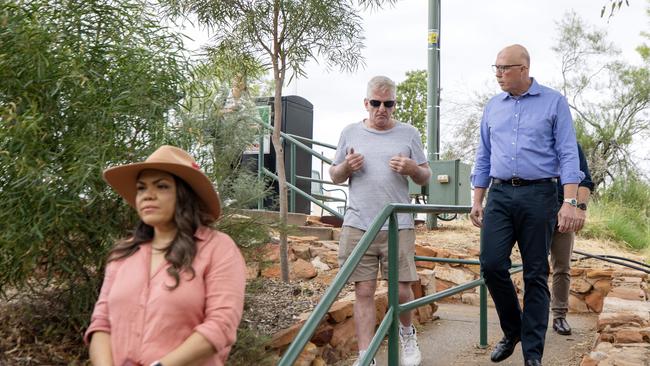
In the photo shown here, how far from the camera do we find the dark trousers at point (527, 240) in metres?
4.39

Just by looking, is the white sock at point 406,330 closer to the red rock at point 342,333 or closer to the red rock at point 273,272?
the red rock at point 342,333

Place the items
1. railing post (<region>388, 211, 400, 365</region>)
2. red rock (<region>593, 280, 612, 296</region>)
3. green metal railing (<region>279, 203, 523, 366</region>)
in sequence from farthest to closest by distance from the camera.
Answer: red rock (<region>593, 280, 612, 296</region>), railing post (<region>388, 211, 400, 365</region>), green metal railing (<region>279, 203, 523, 366</region>)

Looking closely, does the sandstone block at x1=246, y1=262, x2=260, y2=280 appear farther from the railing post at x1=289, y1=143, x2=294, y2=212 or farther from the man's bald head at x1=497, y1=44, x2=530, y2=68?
the railing post at x1=289, y1=143, x2=294, y2=212

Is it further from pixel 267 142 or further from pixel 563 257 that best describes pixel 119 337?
pixel 267 142

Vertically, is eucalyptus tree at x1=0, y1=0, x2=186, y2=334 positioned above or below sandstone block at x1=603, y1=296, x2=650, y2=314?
above

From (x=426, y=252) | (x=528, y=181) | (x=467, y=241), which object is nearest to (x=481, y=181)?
(x=528, y=181)

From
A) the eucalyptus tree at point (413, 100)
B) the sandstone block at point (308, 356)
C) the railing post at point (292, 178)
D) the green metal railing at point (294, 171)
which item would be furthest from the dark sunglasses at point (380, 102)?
the eucalyptus tree at point (413, 100)

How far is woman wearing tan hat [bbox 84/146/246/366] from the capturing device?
7.02ft

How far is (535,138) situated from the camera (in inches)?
174

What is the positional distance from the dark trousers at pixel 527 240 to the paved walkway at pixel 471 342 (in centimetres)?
106

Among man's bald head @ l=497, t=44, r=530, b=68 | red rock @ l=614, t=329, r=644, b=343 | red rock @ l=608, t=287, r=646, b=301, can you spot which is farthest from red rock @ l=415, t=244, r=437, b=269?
man's bald head @ l=497, t=44, r=530, b=68

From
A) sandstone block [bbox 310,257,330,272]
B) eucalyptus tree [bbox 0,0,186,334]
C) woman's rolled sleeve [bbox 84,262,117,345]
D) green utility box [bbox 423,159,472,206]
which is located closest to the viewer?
woman's rolled sleeve [bbox 84,262,117,345]

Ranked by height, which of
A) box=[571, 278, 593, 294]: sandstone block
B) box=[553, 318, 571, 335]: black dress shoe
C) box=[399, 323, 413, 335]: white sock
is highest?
box=[399, 323, 413, 335]: white sock

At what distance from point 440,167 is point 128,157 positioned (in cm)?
683
